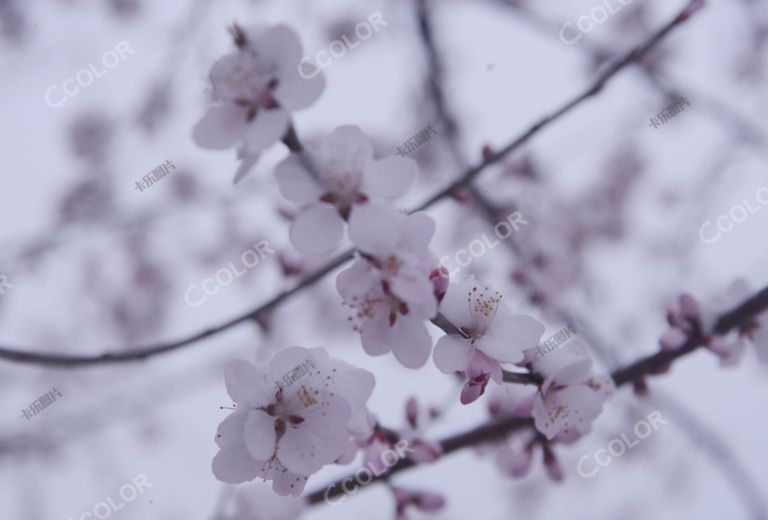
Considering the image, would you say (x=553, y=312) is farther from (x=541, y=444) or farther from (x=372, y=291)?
(x=372, y=291)

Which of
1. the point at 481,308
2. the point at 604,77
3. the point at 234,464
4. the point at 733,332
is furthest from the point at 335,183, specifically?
the point at 733,332

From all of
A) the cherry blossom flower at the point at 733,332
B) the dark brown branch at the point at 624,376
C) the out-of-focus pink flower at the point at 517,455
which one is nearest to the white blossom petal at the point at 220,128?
the dark brown branch at the point at 624,376

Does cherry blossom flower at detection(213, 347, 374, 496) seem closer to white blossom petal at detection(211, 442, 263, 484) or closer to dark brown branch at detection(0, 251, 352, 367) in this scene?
white blossom petal at detection(211, 442, 263, 484)

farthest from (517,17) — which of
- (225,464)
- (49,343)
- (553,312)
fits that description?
(49,343)

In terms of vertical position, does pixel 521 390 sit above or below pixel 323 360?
below

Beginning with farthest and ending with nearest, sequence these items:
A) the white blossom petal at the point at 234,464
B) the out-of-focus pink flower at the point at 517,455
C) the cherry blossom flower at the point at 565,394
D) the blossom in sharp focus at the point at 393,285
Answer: the out-of-focus pink flower at the point at 517,455, the cherry blossom flower at the point at 565,394, the white blossom petal at the point at 234,464, the blossom in sharp focus at the point at 393,285

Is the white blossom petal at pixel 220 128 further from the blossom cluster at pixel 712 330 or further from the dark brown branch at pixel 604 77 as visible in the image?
the blossom cluster at pixel 712 330

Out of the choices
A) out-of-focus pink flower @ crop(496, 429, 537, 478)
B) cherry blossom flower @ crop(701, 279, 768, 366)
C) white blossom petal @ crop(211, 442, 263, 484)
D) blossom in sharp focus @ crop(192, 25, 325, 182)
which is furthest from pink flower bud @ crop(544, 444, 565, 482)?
blossom in sharp focus @ crop(192, 25, 325, 182)
